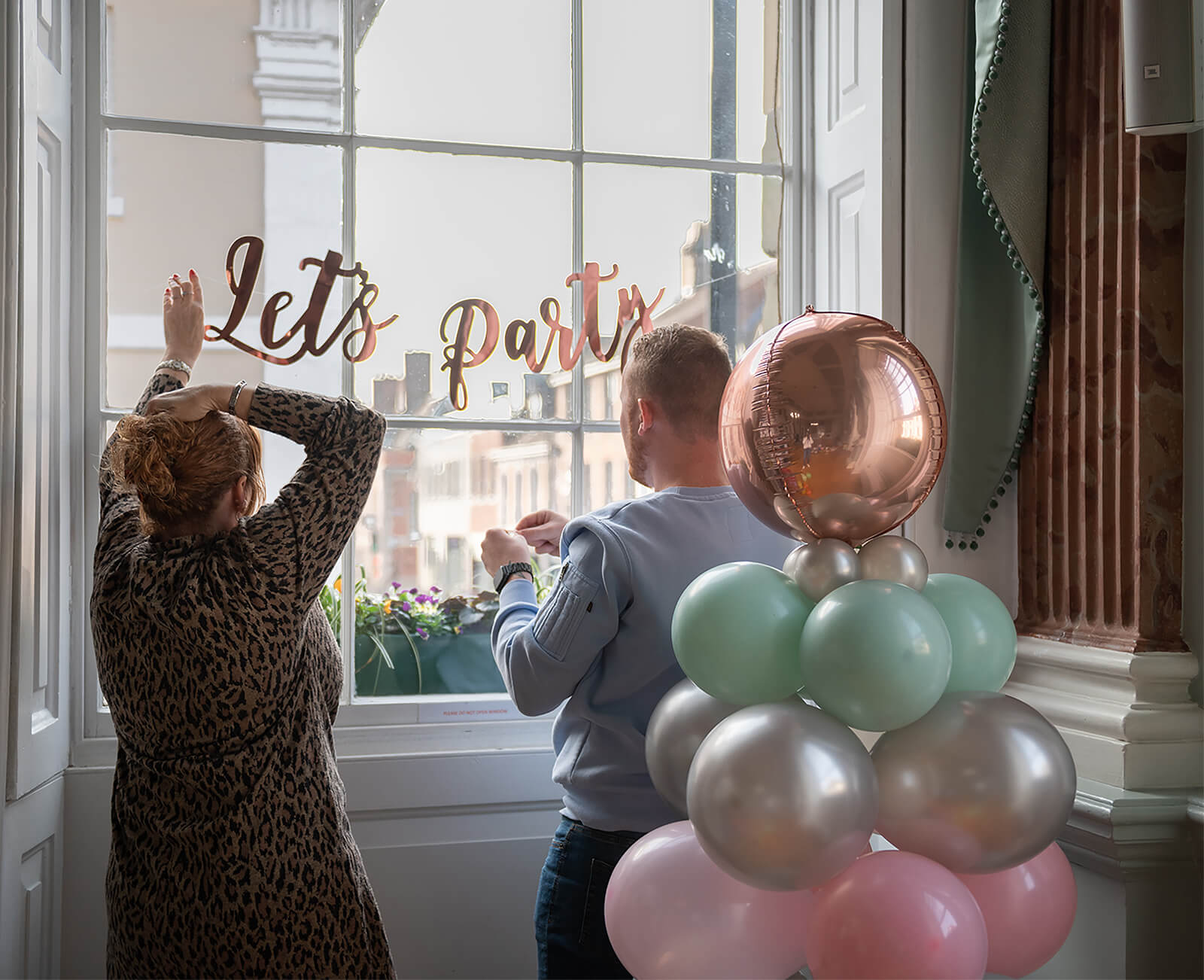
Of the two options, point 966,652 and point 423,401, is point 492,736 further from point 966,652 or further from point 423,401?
point 966,652

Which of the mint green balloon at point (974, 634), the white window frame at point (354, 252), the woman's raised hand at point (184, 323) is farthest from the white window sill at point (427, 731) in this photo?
the mint green balloon at point (974, 634)

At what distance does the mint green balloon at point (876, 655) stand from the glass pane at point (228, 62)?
1508 mm

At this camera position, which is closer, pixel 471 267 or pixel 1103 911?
pixel 1103 911

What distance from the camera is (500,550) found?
1.68 meters

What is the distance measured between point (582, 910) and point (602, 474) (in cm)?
94

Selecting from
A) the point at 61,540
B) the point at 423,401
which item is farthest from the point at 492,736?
the point at 61,540

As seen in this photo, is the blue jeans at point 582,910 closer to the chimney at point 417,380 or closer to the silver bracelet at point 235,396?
the silver bracelet at point 235,396

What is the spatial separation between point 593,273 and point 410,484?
59 cm

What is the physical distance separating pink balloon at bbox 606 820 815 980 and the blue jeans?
1.07 ft

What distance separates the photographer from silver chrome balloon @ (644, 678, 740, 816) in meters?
1.17

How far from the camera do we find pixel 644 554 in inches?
55.0

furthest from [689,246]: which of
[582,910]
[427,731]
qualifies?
[582,910]

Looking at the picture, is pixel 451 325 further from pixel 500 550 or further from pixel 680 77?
pixel 680 77

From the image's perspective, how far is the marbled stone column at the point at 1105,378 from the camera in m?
1.48
